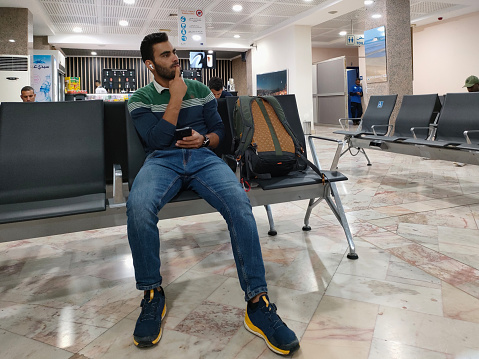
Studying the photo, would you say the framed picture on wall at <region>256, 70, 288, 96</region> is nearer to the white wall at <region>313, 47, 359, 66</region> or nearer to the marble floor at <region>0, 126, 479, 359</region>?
the white wall at <region>313, 47, 359, 66</region>

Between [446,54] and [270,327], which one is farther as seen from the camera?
[446,54]

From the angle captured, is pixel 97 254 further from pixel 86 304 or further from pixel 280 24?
pixel 280 24

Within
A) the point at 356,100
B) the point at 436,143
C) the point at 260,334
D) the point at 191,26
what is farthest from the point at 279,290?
the point at 356,100

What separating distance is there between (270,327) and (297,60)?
35.8 ft

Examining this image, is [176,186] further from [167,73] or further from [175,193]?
[167,73]

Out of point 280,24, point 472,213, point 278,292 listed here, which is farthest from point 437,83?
point 278,292

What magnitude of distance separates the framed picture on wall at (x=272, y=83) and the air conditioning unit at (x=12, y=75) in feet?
20.4

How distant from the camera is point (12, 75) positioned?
26.6 feet

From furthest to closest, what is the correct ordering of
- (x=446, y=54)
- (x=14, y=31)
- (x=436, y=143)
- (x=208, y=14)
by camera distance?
(x=446, y=54) < (x=208, y=14) < (x=14, y=31) < (x=436, y=143)

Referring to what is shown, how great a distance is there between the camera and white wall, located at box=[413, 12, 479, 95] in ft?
38.2

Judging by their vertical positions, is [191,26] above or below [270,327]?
above

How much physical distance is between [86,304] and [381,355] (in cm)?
119

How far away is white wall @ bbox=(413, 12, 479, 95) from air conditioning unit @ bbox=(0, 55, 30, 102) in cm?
Answer: 1175

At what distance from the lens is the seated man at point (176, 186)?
4.66ft
